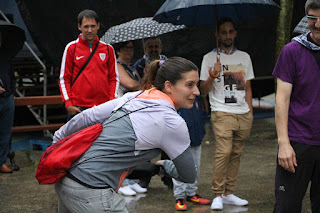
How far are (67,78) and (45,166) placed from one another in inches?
113

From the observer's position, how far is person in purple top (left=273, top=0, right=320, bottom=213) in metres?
3.63

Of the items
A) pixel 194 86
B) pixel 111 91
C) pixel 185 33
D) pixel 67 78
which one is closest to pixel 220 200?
pixel 111 91

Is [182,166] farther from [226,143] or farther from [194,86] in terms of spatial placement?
[226,143]

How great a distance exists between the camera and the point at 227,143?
5.32m

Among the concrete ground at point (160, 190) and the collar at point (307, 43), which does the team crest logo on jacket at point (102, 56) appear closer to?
the concrete ground at point (160, 190)

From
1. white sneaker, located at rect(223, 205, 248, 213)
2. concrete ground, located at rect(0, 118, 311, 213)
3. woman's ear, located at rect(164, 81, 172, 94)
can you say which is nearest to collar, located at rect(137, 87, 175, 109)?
woman's ear, located at rect(164, 81, 172, 94)

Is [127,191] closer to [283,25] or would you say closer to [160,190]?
[160,190]

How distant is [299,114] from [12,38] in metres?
4.58

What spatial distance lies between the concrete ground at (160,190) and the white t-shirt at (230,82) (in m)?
1.06

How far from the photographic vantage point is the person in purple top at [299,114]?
3631 millimetres

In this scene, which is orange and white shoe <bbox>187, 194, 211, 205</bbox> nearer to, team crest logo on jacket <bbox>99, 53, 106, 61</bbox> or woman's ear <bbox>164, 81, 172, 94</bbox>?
team crest logo on jacket <bbox>99, 53, 106, 61</bbox>

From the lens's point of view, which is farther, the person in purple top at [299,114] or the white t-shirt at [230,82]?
the white t-shirt at [230,82]

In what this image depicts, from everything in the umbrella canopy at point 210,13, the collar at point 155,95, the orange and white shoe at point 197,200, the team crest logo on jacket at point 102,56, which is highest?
the umbrella canopy at point 210,13

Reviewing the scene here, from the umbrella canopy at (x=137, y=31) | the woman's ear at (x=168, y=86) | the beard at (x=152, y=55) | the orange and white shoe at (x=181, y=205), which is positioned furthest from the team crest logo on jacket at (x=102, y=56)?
the woman's ear at (x=168, y=86)
